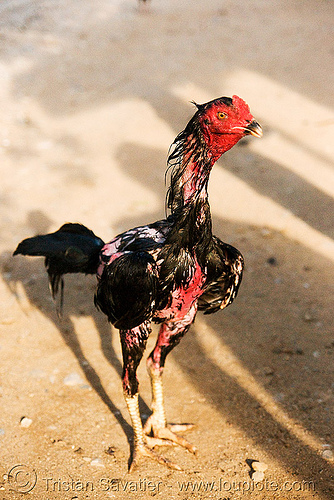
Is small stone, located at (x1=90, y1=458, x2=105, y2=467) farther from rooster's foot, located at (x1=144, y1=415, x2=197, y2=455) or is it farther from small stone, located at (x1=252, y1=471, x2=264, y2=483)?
small stone, located at (x1=252, y1=471, x2=264, y2=483)

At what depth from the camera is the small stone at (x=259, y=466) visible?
397 cm

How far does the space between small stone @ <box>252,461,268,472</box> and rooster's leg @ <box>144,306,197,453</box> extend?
465 mm

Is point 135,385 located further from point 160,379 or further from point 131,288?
point 131,288

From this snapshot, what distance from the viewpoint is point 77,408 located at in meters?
4.59

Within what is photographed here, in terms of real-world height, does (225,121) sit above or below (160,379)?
above

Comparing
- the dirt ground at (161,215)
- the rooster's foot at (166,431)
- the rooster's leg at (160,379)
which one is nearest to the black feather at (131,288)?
the rooster's leg at (160,379)

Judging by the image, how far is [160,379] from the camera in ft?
14.0

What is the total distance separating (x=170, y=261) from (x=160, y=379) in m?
1.21

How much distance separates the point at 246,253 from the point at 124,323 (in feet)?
9.85

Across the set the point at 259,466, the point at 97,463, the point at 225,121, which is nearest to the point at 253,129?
the point at 225,121

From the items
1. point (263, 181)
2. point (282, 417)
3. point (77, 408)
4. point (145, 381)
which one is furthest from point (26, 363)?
point (263, 181)

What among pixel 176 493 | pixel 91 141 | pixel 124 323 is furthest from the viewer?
pixel 91 141

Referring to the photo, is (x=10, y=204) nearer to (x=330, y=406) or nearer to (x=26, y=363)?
(x=26, y=363)

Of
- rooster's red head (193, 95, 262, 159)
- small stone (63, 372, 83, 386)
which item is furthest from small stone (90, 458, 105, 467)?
rooster's red head (193, 95, 262, 159)
